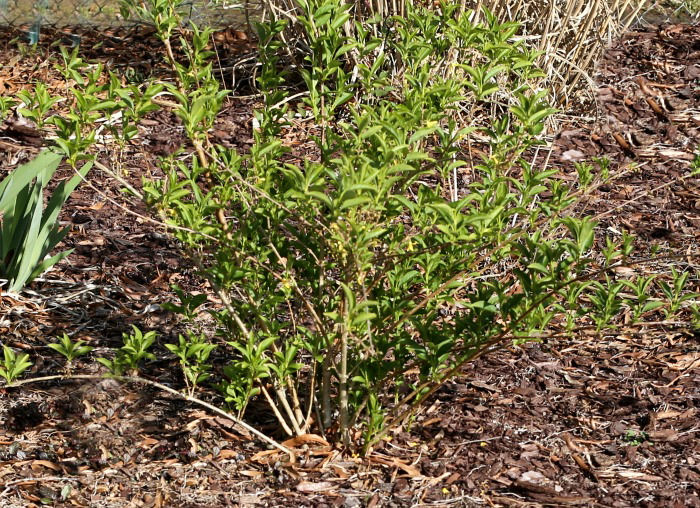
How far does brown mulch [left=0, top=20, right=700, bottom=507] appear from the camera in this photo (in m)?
2.99

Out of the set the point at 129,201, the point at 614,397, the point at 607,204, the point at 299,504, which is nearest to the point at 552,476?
the point at 614,397

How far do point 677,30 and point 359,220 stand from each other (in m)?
4.82

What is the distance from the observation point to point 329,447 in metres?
3.12

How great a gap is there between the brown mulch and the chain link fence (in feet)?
8.45

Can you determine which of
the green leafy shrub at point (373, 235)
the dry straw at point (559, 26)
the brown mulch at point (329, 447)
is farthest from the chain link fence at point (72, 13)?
the green leafy shrub at point (373, 235)

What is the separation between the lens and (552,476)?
10.1ft

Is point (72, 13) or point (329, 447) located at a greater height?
point (72, 13)

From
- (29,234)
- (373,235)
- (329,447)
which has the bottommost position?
(329,447)

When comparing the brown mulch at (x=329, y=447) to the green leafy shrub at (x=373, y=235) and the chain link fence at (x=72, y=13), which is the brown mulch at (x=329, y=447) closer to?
the green leafy shrub at (x=373, y=235)

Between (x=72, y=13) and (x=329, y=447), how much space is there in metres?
4.77

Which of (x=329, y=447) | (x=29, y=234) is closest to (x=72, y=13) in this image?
(x=29, y=234)

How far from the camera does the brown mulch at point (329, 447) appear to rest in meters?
2.99

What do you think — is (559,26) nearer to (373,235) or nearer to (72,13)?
(373,235)

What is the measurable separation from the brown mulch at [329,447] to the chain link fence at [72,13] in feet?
8.45
